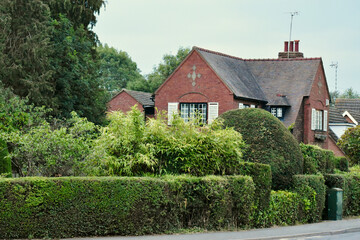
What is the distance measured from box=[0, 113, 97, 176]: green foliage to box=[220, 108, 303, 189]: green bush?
557cm

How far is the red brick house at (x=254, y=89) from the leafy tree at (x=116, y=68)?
4442 centimetres

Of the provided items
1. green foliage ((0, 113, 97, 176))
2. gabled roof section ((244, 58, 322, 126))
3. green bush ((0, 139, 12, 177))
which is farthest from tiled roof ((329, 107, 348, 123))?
green bush ((0, 139, 12, 177))

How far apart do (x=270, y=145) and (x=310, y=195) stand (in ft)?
7.89

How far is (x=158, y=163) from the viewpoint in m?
17.0

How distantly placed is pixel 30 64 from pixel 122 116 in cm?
1720

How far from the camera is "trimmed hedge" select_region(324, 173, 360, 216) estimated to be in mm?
22031

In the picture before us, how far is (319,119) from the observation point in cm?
4850

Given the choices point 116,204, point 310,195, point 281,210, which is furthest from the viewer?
point 310,195

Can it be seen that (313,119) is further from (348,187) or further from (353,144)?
(348,187)

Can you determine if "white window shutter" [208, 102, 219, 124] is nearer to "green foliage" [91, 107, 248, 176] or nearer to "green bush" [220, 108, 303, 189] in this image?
"green bush" [220, 108, 303, 189]

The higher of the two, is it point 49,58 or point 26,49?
point 26,49

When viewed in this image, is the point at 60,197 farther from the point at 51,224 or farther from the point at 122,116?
the point at 122,116

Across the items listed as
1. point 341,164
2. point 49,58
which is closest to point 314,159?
point 341,164

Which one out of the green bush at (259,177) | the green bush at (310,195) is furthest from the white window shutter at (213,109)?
the green bush at (259,177)
